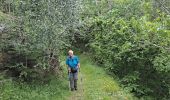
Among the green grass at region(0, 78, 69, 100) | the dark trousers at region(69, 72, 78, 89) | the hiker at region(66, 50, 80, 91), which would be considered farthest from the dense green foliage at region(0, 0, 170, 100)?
the dark trousers at region(69, 72, 78, 89)

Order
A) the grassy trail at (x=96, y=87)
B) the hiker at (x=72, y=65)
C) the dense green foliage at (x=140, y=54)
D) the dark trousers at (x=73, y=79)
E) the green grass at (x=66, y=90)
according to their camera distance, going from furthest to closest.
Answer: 1. the dense green foliage at (x=140, y=54)
2. the grassy trail at (x=96, y=87)
3. the dark trousers at (x=73, y=79)
4. the hiker at (x=72, y=65)
5. the green grass at (x=66, y=90)

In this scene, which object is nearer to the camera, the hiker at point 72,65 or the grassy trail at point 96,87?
the hiker at point 72,65

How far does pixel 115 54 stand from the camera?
2119cm

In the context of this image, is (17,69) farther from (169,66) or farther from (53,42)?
(169,66)

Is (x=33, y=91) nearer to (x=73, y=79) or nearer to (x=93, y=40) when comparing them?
(x=73, y=79)

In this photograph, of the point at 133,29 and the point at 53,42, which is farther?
the point at 133,29

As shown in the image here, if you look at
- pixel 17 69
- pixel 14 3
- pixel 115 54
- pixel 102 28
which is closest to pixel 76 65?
pixel 17 69

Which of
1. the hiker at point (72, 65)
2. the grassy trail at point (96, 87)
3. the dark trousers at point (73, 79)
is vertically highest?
the hiker at point (72, 65)

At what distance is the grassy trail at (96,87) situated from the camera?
55.0 feet

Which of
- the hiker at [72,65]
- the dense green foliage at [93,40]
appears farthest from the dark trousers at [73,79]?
the dense green foliage at [93,40]

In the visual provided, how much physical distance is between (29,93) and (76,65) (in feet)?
8.01

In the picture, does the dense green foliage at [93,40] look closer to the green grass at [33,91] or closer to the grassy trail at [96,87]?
the green grass at [33,91]

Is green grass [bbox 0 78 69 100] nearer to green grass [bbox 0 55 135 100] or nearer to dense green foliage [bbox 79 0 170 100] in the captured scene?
green grass [bbox 0 55 135 100]

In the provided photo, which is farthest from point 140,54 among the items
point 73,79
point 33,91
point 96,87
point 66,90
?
point 33,91
